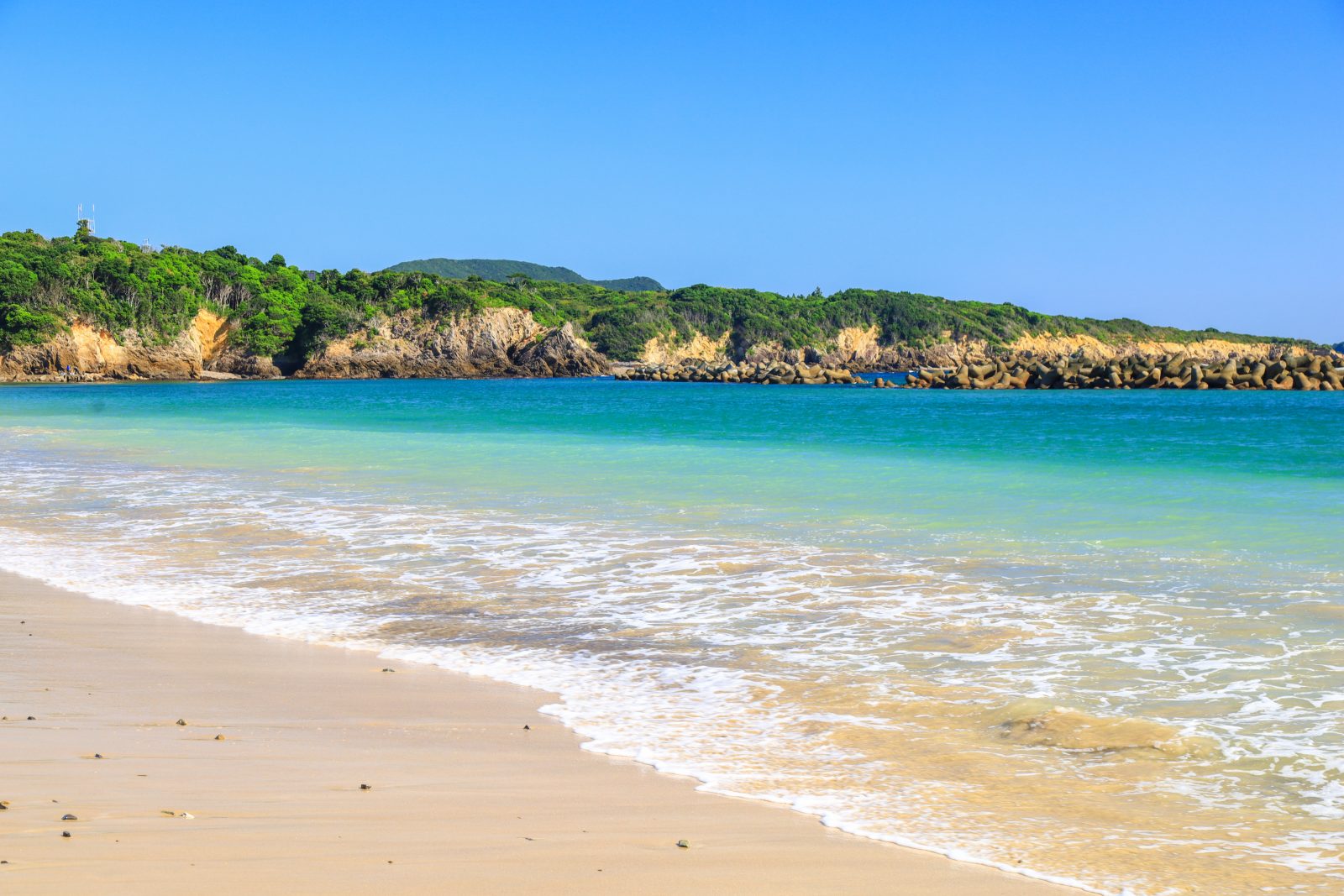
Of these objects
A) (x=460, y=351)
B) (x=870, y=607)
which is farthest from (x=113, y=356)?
(x=870, y=607)

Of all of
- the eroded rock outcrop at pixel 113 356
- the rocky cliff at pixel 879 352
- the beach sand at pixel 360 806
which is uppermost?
the rocky cliff at pixel 879 352

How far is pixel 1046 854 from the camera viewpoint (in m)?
3.30

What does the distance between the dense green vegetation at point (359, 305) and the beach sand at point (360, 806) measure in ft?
280

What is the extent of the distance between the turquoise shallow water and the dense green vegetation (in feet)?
239

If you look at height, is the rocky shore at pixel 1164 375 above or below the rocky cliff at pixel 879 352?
below

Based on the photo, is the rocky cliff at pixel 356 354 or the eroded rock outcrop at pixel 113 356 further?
the rocky cliff at pixel 356 354

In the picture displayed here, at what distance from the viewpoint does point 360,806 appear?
3.47 metres

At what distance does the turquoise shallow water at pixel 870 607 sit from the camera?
3820 millimetres

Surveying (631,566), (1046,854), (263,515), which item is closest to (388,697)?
(1046,854)

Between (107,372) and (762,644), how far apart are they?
89884 millimetres

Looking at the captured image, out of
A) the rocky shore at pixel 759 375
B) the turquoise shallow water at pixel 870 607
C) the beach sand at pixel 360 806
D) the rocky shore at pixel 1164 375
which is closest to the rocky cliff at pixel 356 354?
the rocky shore at pixel 759 375

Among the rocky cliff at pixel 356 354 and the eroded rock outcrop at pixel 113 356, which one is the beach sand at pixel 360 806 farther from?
the rocky cliff at pixel 356 354

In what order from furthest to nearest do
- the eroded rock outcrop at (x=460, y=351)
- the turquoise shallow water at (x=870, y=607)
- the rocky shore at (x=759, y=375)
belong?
the eroded rock outcrop at (x=460, y=351) < the rocky shore at (x=759, y=375) < the turquoise shallow water at (x=870, y=607)

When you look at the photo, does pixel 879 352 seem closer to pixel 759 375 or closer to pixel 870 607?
pixel 759 375
